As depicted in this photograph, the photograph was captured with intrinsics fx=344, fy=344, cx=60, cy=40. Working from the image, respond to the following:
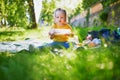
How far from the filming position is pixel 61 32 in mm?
5938

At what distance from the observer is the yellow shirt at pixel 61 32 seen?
19.3ft

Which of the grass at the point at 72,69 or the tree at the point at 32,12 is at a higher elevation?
the grass at the point at 72,69

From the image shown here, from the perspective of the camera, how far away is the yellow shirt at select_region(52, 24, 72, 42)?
5.90 meters

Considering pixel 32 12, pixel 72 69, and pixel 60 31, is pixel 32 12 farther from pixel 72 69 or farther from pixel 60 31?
pixel 72 69

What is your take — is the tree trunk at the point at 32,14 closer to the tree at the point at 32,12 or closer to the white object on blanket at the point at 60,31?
the tree at the point at 32,12

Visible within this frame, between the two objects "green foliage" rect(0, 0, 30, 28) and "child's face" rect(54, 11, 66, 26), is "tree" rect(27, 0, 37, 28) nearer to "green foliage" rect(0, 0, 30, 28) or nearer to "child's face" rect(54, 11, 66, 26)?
"green foliage" rect(0, 0, 30, 28)

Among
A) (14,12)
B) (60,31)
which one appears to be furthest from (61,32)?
(14,12)

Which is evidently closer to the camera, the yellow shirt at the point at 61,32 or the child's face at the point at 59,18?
the yellow shirt at the point at 61,32

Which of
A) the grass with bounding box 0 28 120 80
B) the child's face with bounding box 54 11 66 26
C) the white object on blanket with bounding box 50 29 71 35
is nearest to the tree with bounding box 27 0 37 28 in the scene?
the child's face with bounding box 54 11 66 26

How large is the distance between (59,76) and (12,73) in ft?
0.54

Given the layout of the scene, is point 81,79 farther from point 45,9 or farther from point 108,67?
point 45,9

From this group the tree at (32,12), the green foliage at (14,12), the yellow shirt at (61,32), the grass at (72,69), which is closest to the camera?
the grass at (72,69)

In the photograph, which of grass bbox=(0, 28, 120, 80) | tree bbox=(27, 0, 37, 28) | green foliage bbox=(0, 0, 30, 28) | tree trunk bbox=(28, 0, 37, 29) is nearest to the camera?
grass bbox=(0, 28, 120, 80)

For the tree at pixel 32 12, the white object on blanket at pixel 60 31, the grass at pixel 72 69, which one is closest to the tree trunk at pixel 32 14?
the tree at pixel 32 12
